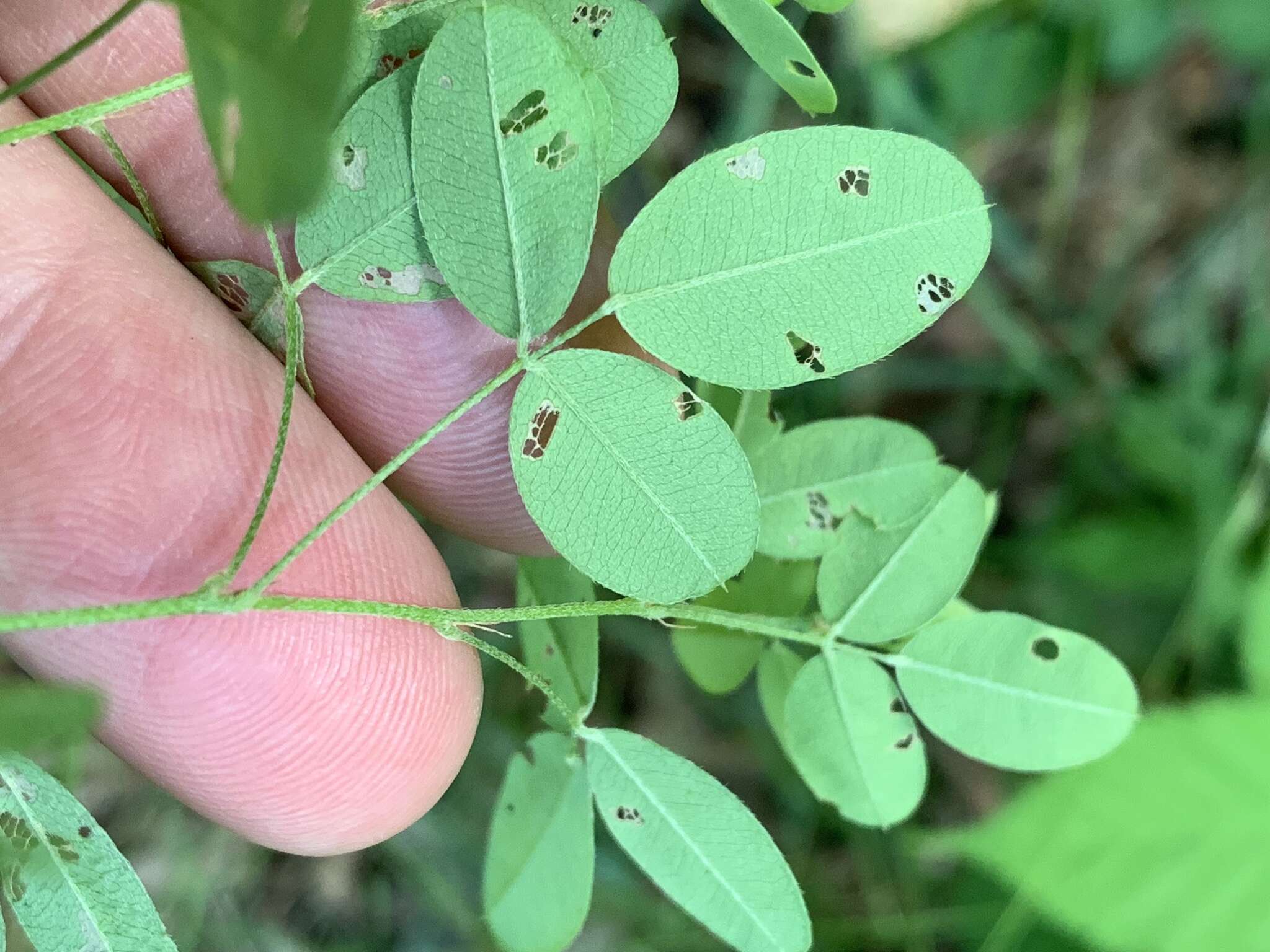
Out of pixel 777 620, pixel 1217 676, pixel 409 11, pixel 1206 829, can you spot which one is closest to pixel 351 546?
A: pixel 777 620

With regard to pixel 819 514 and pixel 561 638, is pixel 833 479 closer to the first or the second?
pixel 819 514

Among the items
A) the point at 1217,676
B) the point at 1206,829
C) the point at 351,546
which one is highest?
the point at 351,546

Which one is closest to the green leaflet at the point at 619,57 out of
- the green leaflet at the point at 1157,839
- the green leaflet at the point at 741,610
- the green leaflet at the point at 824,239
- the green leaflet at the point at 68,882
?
the green leaflet at the point at 824,239

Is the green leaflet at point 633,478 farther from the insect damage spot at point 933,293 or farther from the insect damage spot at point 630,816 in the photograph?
the insect damage spot at point 630,816

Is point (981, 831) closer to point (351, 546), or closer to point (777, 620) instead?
point (777, 620)

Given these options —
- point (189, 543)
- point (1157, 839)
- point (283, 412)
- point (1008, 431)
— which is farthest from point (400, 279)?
point (1008, 431)

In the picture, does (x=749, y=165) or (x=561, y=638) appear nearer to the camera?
(x=749, y=165)
